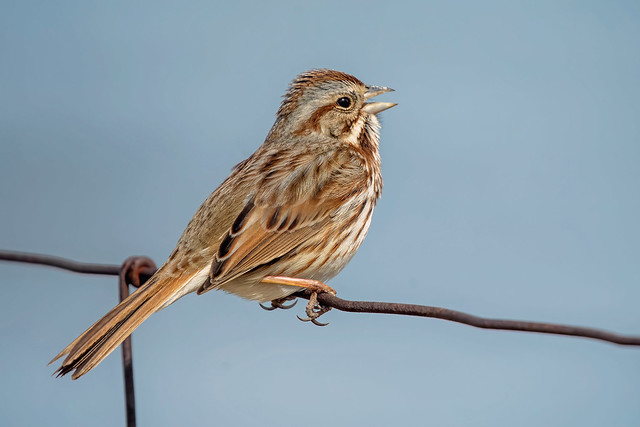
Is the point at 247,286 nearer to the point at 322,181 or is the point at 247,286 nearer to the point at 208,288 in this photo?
the point at 208,288

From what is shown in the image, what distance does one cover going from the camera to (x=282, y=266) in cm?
455

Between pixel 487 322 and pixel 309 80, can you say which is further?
pixel 309 80

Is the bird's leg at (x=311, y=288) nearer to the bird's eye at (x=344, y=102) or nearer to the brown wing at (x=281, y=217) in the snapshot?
the brown wing at (x=281, y=217)

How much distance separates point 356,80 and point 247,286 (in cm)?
155

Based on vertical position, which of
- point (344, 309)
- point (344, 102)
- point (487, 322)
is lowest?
point (344, 309)

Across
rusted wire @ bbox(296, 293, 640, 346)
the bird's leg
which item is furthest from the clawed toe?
rusted wire @ bbox(296, 293, 640, 346)

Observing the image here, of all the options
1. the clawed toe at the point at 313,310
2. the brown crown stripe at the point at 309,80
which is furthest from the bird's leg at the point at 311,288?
the brown crown stripe at the point at 309,80

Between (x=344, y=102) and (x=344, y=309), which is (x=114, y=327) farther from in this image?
(x=344, y=102)

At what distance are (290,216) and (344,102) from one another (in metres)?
1.03

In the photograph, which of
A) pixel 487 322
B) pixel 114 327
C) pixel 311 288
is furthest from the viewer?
pixel 311 288

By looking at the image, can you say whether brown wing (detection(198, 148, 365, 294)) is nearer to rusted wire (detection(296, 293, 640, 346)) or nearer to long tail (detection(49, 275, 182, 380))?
long tail (detection(49, 275, 182, 380))

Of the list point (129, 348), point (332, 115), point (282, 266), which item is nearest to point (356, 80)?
point (332, 115)

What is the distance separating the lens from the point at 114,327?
153 inches

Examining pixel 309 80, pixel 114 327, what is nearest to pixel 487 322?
pixel 114 327
